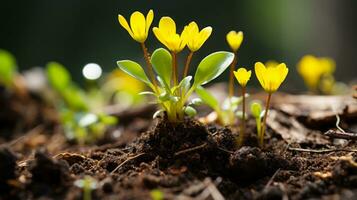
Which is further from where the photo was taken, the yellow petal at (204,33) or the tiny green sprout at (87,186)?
the yellow petal at (204,33)

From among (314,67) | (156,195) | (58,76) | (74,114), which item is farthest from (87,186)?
(314,67)

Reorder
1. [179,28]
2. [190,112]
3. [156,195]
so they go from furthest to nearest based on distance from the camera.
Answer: [179,28], [190,112], [156,195]

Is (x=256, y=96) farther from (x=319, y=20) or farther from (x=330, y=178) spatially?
(x=319, y=20)

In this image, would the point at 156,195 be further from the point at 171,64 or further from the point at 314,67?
the point at 314,67

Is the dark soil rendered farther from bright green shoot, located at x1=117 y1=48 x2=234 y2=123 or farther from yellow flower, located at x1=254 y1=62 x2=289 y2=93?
yellow flower, located at x1=254 y1=62 x2=289 y2=93

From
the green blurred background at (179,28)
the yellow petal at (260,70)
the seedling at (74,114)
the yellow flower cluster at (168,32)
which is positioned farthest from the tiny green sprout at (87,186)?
the green blurred background at (179,28)

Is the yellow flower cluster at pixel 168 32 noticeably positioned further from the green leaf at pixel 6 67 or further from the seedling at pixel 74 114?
the green leaf at pixel 6 67

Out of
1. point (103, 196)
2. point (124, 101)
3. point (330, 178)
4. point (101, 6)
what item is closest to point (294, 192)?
point (330, 178)
